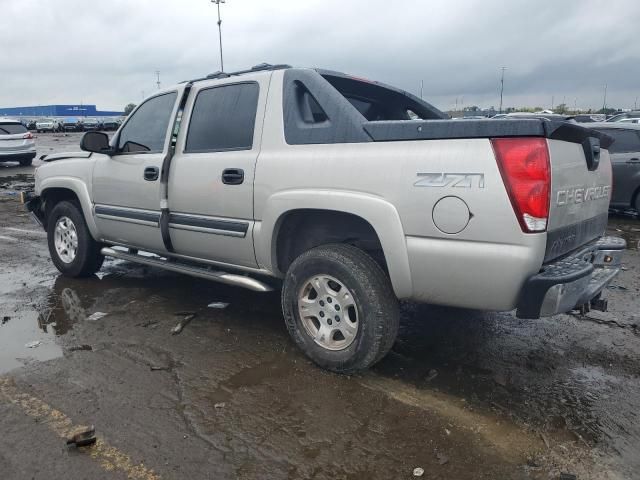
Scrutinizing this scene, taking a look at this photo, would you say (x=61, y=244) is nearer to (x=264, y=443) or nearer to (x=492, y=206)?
(x=264, y=443)

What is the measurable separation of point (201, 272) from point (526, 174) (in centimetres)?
260

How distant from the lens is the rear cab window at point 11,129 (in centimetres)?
1862

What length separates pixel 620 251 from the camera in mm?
3625

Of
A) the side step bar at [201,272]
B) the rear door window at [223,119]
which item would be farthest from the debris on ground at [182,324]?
the rear door window at [223,119]

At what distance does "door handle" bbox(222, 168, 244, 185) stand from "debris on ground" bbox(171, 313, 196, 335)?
4.16 feet

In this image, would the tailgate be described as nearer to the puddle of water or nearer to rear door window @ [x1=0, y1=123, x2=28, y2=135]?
the puddle of water

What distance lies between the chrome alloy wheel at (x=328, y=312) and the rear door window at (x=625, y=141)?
7.71 meters

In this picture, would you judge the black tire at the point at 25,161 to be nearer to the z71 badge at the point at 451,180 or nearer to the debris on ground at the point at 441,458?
the z71 badge at the point at 451,180

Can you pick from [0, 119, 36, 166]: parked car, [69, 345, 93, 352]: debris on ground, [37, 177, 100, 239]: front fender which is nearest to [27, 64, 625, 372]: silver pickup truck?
[37, 177, 100, 239]: front fender

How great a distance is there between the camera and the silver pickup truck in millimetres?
2762

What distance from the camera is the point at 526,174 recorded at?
2678 mm

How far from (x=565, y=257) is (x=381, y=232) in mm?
1115

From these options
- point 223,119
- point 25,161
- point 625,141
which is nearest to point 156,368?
point 223,119

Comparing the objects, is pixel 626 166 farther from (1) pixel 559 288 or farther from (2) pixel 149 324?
(2) pixel 149 324
